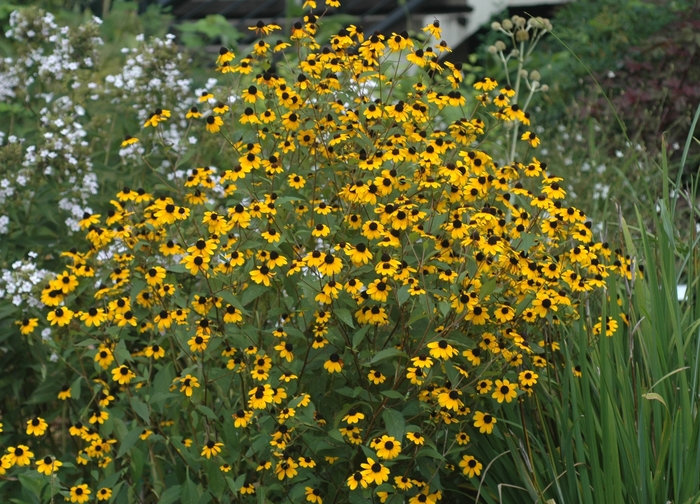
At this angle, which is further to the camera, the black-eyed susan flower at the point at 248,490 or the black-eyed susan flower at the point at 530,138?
the black-eyed susan flower at the point at 530,138

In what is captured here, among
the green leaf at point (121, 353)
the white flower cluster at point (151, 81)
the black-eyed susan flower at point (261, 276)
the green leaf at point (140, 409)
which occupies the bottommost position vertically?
the green leaf at point (140, 409)

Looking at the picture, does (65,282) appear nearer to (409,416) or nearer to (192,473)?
(192,473)

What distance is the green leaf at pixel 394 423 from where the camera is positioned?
8.05 feet

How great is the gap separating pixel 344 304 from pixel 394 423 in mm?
370

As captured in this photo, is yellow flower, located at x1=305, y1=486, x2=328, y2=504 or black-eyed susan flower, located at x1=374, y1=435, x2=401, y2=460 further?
yellow flower, located at x1=305, y1=486, x2=328, y2=504

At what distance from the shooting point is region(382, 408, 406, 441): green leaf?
96.6 inches

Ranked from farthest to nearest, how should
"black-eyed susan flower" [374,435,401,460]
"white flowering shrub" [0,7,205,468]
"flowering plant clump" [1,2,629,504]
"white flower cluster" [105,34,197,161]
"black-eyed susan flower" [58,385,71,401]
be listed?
"white flower cluster" [105,34,197,161], "white flowering shrub" [0,7,205,468], "black-eyed susan flower" [58,385,71,401], "flowering plant clump" [1,2,629,504], "black-eyed susan flower" [374,435,401,460]

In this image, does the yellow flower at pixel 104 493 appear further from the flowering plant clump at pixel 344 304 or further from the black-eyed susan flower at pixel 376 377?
the black-eyed susan flower at pixel 376 377

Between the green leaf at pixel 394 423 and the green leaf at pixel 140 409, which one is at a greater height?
the green leaf at pixel 394 423

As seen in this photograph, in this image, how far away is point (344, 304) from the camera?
104 inches

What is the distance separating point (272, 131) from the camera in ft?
9.75

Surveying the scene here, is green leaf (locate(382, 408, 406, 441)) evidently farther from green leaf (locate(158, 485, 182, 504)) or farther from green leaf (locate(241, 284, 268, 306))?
green leaf (locate(158, 485, 182, 504))

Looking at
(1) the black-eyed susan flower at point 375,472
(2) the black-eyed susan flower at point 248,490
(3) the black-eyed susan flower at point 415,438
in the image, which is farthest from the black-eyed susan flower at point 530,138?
(2) the black-eyed susan flower at point 248,490

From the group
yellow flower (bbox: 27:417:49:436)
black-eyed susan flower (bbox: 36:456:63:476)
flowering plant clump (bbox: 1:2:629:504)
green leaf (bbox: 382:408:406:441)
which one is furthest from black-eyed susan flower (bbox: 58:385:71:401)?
green leaf (bbox: 382:408:406:441)
